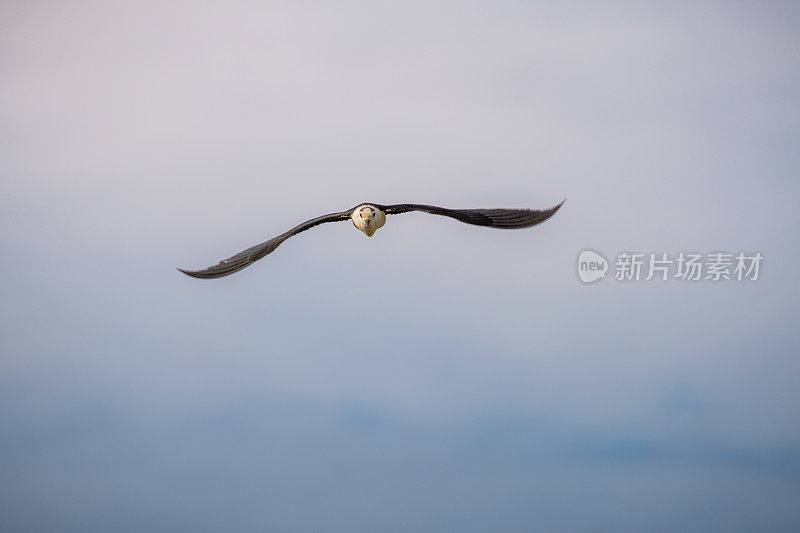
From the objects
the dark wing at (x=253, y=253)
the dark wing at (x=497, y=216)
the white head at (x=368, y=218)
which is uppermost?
the dark wing at (x=497, y=216)

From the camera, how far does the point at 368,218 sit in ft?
55.7

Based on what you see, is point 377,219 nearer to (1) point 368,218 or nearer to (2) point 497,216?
(1) point 368,218

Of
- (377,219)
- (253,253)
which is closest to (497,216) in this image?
(377,219)

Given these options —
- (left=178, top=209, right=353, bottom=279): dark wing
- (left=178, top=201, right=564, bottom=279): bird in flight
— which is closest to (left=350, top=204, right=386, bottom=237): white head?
(left=178, top=201, right=564, bottom=279): bird in flight

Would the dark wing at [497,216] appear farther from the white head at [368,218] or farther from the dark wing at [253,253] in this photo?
the dark wing at [253,253]

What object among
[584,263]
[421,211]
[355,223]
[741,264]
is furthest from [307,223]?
[741,264]

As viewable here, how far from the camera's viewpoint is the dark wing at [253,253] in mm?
17281

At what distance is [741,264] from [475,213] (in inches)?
276

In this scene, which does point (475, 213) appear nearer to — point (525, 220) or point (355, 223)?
point (525, 220)

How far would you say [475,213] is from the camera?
17297 millimetres

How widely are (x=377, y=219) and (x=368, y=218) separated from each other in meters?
0.21

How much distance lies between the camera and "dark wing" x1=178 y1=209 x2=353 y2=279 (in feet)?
56.7

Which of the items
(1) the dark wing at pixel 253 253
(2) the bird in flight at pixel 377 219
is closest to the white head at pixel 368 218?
(2) the bird in flight at pixel 377 219

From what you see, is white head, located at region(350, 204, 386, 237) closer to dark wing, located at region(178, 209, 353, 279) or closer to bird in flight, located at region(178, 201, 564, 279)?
bird in flight, located at region(178, 201, 564, 279)
